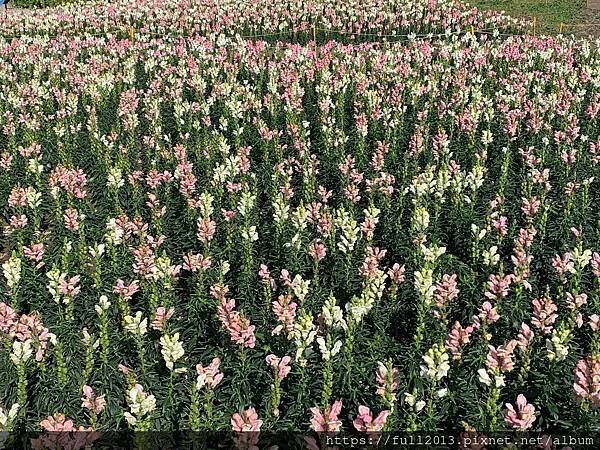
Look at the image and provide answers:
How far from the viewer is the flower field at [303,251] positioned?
14.6 ft

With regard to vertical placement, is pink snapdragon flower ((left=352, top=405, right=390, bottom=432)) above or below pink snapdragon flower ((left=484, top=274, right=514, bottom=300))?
above

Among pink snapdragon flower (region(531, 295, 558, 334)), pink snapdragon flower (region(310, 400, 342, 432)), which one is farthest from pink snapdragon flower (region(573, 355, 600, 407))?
pink snapdragon flower (region(310, 400, 342, 432))

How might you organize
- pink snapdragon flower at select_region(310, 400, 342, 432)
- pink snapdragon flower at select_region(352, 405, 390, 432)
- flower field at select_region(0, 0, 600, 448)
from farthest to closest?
flower field at select_region(0, 0, 600, 448), pink snapdragon flower at select_region(310, 400, 342, 432), pink snapdragon flower at select_region(352, 405, 390, 432)

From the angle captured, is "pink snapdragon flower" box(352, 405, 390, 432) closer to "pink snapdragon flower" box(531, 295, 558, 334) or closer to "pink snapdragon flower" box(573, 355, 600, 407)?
"pink snapdragon flower" box(573, 355, 600, 407)

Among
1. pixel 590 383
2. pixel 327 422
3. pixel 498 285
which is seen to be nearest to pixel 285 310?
pixel 327 422

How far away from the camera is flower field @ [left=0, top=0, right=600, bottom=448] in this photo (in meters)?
4.44

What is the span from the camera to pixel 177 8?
75.9 ft

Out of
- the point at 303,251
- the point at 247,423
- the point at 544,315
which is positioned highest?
the point at 247,423

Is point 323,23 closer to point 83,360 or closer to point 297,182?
point 297,182

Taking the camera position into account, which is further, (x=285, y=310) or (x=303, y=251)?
(x=303, y=251)

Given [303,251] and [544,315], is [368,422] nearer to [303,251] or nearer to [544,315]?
[544,315]

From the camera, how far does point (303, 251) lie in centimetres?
651

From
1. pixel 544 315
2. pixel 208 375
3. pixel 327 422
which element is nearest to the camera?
pixel 327 422

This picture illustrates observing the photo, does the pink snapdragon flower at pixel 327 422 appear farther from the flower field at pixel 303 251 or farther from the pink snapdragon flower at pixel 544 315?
the pink snapdragon flower at pixel 544 315
